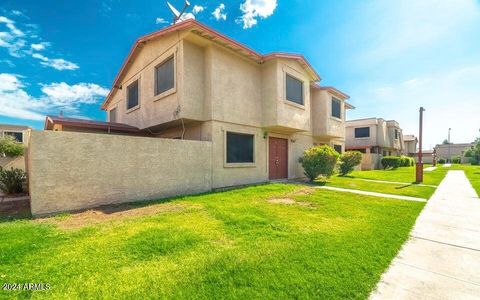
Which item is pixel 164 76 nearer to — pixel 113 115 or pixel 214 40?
pixel 214 40

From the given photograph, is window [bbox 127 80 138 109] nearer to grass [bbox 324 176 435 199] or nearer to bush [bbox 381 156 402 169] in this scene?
A: grass [bbox 324 176 435 199]

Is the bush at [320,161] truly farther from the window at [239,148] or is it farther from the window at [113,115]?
the window at [113,115]

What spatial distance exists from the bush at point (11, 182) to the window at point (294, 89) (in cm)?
1366

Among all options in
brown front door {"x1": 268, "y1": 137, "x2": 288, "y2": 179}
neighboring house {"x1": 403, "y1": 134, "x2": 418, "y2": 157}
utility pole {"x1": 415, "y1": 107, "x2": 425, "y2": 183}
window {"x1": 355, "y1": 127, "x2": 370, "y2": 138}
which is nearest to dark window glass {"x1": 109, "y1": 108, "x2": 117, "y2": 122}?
brown front door {"x1": 268, "y1": 137, "x2": 288, "y2": 179}

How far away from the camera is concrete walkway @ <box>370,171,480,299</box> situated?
2986 mm

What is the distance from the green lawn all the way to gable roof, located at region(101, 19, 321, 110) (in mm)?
7505

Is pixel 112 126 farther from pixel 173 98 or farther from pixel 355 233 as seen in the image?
pixel 355 233

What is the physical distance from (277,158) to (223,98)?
5340 mm

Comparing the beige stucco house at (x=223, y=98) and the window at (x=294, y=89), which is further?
the window at (x=294, y=89)

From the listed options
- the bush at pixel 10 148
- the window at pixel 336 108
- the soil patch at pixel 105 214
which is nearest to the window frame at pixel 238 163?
the soil patch at pixel 105 214

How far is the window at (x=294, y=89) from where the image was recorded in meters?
13.0

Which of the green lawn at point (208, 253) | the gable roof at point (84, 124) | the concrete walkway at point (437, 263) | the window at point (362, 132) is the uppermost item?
the window at point (362, 132)

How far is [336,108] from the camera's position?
1853 cm

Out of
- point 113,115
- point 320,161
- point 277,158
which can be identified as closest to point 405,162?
point 320,161
